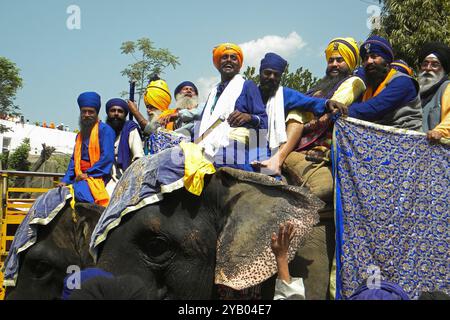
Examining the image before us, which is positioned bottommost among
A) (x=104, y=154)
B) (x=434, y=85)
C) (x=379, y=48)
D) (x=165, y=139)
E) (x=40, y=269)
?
(x=40, y=269)

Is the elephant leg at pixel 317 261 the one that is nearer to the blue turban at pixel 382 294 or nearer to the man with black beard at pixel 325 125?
the man with black beard at pixel 325 125

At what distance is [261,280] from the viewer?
3936 millimetres

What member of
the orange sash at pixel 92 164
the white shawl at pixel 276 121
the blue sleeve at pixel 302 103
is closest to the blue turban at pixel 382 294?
the white shawl at pixel 276 121

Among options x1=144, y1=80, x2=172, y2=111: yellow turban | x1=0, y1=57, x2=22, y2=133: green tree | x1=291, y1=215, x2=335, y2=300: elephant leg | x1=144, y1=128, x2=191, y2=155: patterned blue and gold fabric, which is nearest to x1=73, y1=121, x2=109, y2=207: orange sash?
x1=144, y1=128, x2=191, y2=155: patterned blue and gold fabric

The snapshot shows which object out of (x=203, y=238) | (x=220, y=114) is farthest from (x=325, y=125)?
(x=203, y=238)

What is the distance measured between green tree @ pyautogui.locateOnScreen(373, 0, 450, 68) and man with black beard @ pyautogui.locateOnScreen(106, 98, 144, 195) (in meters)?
8.67

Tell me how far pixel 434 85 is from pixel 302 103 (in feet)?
4.31

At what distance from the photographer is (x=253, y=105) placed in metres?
4.91

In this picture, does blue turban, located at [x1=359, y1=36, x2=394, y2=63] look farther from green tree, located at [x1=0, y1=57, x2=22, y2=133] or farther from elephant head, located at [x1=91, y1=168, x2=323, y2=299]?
green tree, located at [x1=0, y1=57, x2=22, y2=133]

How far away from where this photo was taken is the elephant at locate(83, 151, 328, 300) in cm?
398

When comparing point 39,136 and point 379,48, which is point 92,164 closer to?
A: point 379,48
